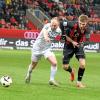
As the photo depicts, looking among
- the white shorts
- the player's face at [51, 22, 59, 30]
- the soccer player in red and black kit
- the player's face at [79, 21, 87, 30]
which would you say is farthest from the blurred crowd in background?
the player's face at [79, 21, 87, 30]

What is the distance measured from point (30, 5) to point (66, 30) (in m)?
29.0

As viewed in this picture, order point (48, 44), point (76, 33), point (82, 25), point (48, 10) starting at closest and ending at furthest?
point (82, 25)
point (76, 33)
point (48, 44)
point (48, 10)

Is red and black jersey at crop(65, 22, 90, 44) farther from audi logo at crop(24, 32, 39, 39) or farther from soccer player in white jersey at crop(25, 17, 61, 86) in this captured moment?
audi logo at crop(24, 32, 39, 39)


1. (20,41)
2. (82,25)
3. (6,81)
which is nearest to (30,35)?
(20,41)

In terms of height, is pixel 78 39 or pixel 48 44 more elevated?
pixel 78 39

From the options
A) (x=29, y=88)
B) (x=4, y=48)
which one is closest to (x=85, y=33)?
(x=29, y=88)

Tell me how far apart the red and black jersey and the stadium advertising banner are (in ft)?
66.8

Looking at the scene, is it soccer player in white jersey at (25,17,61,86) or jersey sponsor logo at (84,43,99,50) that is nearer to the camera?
soccer player in white jersey at (25,17,61,86)

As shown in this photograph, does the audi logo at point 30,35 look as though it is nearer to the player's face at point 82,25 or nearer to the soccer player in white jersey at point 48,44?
the soccer player in white jersey at point 48,44

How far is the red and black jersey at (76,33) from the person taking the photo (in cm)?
1453

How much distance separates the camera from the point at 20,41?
116ft

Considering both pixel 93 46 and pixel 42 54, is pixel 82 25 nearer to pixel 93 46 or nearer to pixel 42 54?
pixel 42 54

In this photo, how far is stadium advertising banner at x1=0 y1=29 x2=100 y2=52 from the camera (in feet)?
115

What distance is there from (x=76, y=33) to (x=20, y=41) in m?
21.0
